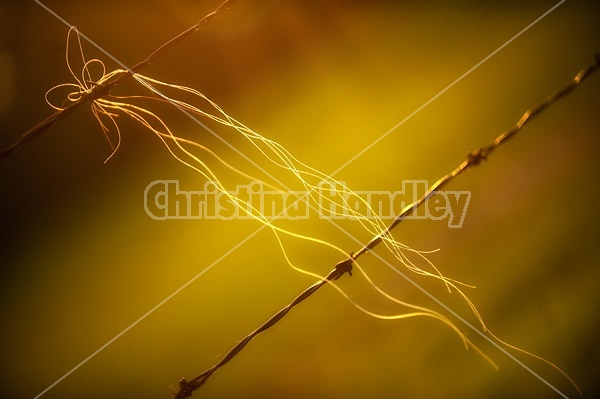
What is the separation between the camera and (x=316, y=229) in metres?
3.33

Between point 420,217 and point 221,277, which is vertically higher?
point 221,277

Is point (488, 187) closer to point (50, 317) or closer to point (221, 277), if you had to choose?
point (221, 277)

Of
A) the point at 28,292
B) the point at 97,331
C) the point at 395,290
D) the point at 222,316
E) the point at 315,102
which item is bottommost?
the point at 395,290

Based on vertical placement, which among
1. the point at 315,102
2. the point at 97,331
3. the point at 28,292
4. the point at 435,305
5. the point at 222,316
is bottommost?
the point at 435,305

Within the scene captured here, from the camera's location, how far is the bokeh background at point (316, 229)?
3264 mm

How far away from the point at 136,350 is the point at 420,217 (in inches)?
97.2

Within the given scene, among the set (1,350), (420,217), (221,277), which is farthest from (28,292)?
(420,217)

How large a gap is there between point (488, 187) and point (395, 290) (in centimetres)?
109

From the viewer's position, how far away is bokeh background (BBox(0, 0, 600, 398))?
326 cm

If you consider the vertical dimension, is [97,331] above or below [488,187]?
above

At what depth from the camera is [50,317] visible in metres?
3.25

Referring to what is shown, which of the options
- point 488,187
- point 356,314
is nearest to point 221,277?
point 356,314

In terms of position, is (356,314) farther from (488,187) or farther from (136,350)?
(136,350)

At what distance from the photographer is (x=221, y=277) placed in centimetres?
335
